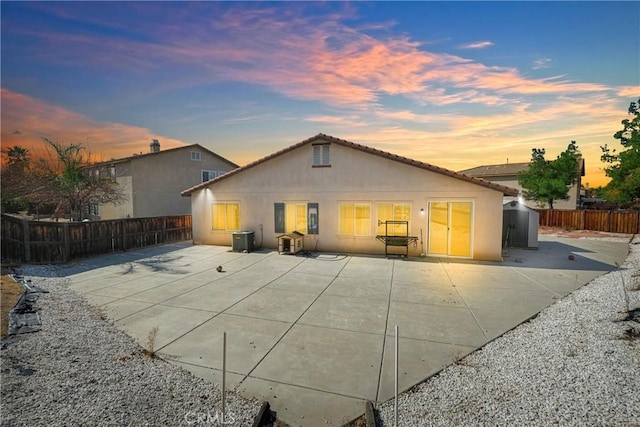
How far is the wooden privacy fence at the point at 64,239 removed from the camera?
444 inches

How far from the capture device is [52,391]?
11.7ft

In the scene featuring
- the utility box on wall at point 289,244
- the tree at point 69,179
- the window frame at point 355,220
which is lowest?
the utility box on wall at point 289,244

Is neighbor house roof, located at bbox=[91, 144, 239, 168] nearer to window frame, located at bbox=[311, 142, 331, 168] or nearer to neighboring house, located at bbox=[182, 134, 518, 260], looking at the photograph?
neighboring house, located at bbox=[182, 134, 518, 260]

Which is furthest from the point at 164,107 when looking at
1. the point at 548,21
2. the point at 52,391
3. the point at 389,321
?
the point at 548,21

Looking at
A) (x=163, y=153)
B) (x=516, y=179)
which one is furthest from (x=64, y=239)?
(x=516, y=179)

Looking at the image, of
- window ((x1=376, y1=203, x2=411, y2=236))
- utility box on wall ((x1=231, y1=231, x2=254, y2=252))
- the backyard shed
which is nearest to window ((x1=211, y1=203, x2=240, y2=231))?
utility box on wall ((x1=231, y1=231, x2=254, y2=252))

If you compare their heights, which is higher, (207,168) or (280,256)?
(207,168)

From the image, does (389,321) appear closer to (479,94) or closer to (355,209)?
(355,209)

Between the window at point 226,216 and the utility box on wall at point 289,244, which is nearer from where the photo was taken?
the utility box on wall at point 289,244

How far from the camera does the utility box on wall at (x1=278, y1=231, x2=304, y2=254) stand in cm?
1302

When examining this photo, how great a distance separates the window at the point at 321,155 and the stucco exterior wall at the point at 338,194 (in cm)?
23

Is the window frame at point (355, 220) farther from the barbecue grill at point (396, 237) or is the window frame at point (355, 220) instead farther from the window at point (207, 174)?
the window at point (207, 174)

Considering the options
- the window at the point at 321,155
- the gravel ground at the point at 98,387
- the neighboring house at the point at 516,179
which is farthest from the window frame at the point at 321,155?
the neighboring house at the point at 516,179

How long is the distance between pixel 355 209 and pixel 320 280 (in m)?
5.05
